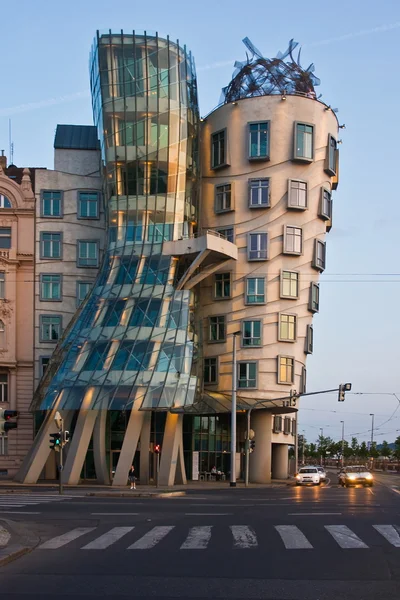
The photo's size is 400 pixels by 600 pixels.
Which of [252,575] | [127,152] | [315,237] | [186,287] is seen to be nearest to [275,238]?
[315,237]

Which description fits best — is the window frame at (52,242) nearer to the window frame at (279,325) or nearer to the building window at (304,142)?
the window frame at (279,325)

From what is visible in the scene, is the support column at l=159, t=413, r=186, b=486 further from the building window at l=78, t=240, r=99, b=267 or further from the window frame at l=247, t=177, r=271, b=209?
the window frame at l=247, t=177, r=271, b=209

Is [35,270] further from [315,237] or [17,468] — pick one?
[315,237]

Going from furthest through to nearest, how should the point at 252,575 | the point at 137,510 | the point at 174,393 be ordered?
the point at 174,393, the point at 137,510, the point at 252,575

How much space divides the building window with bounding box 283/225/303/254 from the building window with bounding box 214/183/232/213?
467 centimetres

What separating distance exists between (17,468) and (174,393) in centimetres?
1597

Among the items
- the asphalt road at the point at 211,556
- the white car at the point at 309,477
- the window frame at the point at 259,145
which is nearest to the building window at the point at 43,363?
the white car at the point at 309,477

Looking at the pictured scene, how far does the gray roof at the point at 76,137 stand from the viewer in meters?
70.2

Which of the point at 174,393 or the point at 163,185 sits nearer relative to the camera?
the point at 174,393

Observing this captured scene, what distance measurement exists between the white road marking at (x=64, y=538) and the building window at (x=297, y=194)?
148 feet

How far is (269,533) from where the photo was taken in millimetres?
21656

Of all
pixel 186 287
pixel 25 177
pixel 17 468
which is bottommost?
pixel 17 468

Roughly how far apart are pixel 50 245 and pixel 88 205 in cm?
422

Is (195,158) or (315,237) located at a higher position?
(195,158)
